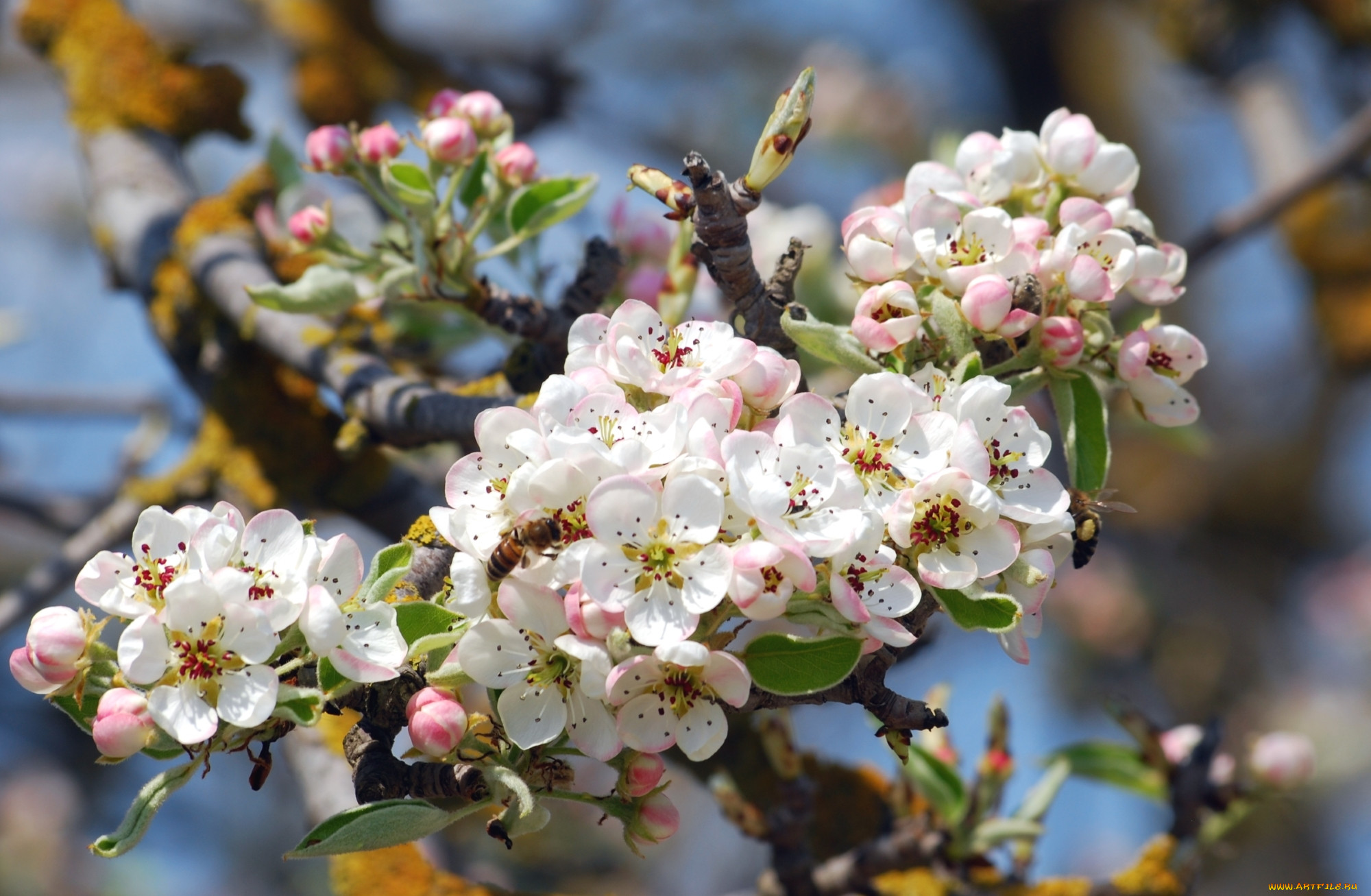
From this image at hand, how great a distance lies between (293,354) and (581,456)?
133 centimetres

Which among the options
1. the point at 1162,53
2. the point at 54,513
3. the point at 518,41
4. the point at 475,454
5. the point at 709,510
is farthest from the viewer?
the point at 1162,53

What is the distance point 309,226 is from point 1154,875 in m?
1.96

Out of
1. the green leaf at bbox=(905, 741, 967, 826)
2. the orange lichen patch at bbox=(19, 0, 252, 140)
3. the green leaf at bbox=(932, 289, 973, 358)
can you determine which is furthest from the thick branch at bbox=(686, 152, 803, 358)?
the orange lichen patch at bbox=(19, 0, 252, 140)

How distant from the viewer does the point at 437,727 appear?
1097mm

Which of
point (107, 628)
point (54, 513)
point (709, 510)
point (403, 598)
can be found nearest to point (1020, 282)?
point (709, 510)

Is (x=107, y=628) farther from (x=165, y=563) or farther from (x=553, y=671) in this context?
(x=553, y=671)

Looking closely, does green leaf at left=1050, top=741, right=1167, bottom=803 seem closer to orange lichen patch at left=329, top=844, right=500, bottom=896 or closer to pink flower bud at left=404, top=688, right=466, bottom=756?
orange lichen patch at left=329, top=844, right=500, bottom=896

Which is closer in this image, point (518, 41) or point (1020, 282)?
point (1020, 282)

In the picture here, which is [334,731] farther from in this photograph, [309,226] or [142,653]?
[142,653]

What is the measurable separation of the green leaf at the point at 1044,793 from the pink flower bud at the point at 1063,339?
3.64 feet

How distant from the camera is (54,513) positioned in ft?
9.49

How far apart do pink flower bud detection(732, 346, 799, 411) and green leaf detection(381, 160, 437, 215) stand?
2.49 feet

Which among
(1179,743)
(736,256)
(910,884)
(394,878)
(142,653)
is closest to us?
(142,653)

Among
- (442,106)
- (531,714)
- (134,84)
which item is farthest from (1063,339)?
(134,84)
